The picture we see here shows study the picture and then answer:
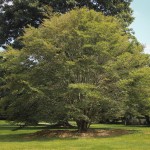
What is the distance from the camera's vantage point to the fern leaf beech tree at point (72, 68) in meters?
25.6

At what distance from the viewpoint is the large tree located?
133 ft

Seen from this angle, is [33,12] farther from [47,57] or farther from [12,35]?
[47,57]

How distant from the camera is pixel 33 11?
41.0m

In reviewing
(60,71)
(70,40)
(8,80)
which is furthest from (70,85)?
(8,80)

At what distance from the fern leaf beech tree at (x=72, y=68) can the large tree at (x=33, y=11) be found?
42.8 ft

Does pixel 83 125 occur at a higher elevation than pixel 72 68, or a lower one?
lower

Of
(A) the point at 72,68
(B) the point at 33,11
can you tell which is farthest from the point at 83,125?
(B) the point at 33,11

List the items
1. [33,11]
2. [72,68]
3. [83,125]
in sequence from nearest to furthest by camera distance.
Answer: [72,68] → [83,125] → [33,11]

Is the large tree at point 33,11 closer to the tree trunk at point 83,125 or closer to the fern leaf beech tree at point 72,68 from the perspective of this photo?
the fern leaf beech tree at point 72,68

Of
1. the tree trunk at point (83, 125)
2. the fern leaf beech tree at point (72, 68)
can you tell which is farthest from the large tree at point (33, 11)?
the tree trunk at point (83, 125)

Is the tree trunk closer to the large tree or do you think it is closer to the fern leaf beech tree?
the fern leaf beech tree

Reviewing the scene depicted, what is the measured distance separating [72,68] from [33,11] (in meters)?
16.9

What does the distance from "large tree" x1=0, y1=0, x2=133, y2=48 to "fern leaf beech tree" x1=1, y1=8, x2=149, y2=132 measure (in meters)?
13.0

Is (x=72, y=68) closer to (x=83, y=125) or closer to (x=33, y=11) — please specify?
(x=83, y=125)
